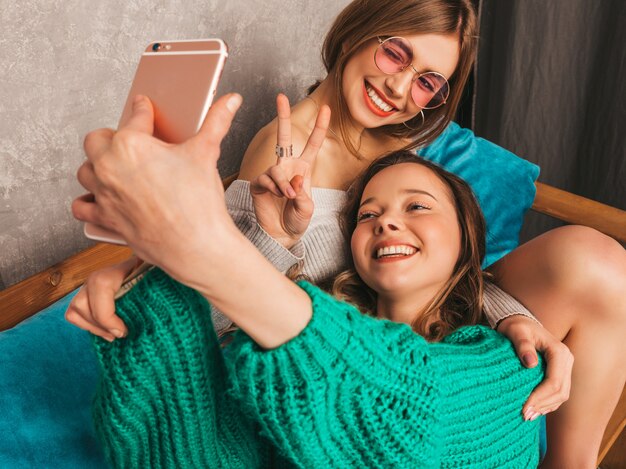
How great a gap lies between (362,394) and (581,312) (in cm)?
54

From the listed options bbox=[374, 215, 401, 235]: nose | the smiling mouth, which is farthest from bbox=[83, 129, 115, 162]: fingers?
the smiling mouth

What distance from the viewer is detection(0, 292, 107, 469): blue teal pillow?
35.3 inches

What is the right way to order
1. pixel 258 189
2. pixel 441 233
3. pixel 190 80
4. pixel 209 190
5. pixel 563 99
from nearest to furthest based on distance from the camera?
pixel 209 190, pixel 190 80, pixel 258 189, pixel 441 233, pixel 563 99

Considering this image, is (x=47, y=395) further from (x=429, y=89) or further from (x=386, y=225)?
(x=429, y=89)

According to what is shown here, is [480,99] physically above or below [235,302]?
below

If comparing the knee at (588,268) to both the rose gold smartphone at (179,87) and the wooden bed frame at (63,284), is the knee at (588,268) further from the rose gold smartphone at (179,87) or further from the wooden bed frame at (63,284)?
the rose gold smartphone at (179,87)

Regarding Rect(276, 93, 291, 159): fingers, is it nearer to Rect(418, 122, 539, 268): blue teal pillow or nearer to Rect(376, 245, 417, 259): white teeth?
Rect(376, 245, 417, 259): white teeth

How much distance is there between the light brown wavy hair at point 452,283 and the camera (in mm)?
1104

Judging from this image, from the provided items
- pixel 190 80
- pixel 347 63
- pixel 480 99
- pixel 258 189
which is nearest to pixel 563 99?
pixel 480 99

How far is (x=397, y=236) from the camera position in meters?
1.04

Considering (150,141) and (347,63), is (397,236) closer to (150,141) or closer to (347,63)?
(347,63)

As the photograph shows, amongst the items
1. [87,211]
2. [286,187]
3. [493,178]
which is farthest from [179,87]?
[493,178]

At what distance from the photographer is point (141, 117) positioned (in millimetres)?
626

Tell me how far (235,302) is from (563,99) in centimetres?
184
